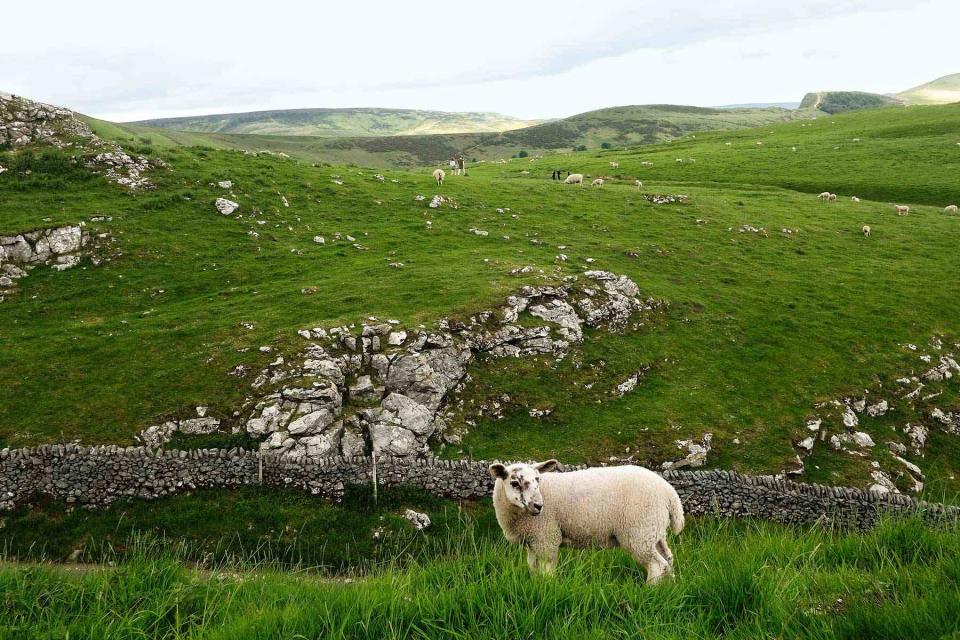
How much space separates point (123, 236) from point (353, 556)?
88.7ft

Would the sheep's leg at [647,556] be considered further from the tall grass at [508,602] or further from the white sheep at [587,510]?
the tall grass at [508,602]

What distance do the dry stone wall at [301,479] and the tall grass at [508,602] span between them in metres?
13.0

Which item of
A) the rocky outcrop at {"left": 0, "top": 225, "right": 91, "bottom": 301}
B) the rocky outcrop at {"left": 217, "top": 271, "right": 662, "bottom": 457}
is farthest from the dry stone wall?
the rocky outcrop at {"left": 0, "top": 225, "right": 91, "bottom": 301}

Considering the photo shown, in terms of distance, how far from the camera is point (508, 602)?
409cm

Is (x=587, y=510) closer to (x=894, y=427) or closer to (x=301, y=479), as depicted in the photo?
(x=301, y=479)

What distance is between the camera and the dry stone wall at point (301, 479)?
16969 millimetres

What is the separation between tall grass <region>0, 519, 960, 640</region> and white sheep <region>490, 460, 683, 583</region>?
3366 millimetres

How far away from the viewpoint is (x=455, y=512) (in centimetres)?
1741

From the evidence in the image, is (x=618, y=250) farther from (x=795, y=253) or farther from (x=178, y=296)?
(x=178, y=296)

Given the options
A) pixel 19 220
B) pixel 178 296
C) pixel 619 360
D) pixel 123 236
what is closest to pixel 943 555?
pixel 619 360

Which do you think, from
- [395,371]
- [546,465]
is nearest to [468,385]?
[395,371]

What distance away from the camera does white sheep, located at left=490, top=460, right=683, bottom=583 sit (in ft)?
28.5

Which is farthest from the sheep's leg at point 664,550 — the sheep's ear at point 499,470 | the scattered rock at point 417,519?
the scattered rock at point 417,519

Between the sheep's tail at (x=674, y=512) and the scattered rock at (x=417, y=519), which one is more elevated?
the sheep's tail at (x=674, y=512)
